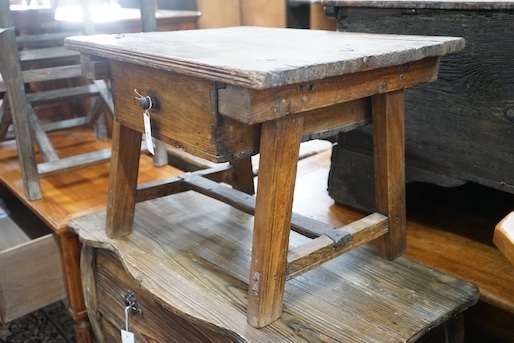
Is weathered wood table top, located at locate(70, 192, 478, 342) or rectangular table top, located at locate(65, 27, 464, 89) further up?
rectangular table top, located at locate(65, 27, 464, 89)

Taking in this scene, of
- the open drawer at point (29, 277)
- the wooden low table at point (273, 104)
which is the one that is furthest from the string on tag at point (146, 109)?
the open drawer at point (29, 277)

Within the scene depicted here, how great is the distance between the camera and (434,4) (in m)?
1.03

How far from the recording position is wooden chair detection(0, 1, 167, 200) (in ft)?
4.52

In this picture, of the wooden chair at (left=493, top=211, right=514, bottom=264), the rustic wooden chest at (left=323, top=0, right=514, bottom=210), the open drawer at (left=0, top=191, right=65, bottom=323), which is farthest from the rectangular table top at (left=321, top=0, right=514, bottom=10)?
the open drawer at (left=0, top=191, right=65, bottom=323)

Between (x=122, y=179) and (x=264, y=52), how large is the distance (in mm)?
452

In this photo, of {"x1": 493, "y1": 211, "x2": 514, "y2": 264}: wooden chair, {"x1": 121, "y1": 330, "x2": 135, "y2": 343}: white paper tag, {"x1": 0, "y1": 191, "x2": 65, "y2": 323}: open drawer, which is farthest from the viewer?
{"x1": 0, "y1": 191, "x2": 65, "y2": 323}: open drawer

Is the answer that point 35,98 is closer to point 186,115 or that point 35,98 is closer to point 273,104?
point 186,115

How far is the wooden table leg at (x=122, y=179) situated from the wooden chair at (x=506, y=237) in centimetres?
73

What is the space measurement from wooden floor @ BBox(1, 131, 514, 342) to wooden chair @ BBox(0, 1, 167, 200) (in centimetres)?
64

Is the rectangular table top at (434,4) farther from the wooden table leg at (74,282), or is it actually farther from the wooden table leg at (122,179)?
the wooden table leg at (74,282)

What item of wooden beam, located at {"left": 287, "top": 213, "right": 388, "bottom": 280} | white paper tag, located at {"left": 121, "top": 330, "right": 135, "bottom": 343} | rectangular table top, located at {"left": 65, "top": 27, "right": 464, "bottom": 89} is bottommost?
white paper tag, located at {"left": 121, "top": 330, "right": 135, "bottom": 343}

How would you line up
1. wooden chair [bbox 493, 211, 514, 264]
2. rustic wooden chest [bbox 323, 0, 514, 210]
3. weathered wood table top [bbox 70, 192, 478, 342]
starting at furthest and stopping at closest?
rustic wooden chest [bbox 323, 0, 514, 210] → weathered wood table top [bbox 70, 192, 478, 342] → wooden chair [bbox 493, 211, 514, 264]

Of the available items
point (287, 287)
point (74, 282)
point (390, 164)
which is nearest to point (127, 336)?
point (74, 282)

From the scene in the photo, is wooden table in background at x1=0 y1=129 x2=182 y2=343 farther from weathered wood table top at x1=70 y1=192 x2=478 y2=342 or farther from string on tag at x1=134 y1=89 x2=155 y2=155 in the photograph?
string on tag at x1=134 y1=89 x2=155 y2=155
